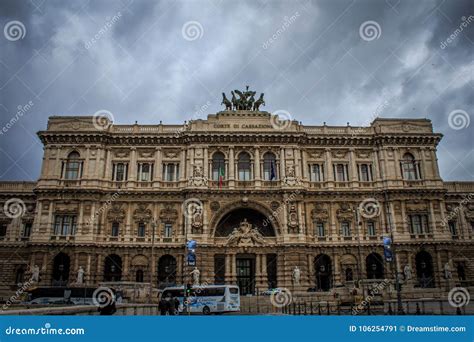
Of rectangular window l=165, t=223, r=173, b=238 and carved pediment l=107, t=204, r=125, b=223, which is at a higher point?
→ carved pediment l=107, t=204, r=125, b=223

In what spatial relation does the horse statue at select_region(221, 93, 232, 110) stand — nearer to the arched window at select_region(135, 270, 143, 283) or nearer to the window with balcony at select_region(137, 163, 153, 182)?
the window with balcony at select_region(137, 163, 153, 182)

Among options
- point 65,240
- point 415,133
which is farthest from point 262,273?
point 415,133

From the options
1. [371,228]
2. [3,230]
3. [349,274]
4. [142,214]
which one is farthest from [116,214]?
[371,228]

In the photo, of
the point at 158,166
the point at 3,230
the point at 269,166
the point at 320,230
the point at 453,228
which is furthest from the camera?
the point at 453,228

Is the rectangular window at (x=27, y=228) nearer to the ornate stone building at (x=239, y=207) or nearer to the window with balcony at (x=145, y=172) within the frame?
the ornate stone building at (x=239, y=207)

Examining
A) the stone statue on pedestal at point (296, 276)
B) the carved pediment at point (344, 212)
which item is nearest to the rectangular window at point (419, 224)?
the carved pediment at point (344, 212)

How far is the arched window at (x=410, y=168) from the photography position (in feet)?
160

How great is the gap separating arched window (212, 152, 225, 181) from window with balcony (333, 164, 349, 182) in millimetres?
13506

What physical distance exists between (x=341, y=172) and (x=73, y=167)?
31.9 m

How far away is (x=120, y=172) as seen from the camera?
4825cm

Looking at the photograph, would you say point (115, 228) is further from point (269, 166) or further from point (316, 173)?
point (316, 173)

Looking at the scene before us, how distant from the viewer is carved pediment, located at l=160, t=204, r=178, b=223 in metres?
46.2

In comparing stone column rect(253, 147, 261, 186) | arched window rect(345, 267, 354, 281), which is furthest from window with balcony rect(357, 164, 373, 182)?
stone column rect(253, 147, 261, 186)

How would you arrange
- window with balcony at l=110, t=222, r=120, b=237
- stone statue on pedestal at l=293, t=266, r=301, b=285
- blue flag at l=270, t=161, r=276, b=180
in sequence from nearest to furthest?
stone statue on pedestal at l=293, t=266, r=301, b=285, window with balcony at l=110, t=222, r=120, b=237, blue flag at l=270, t=161, r=276, b=180
